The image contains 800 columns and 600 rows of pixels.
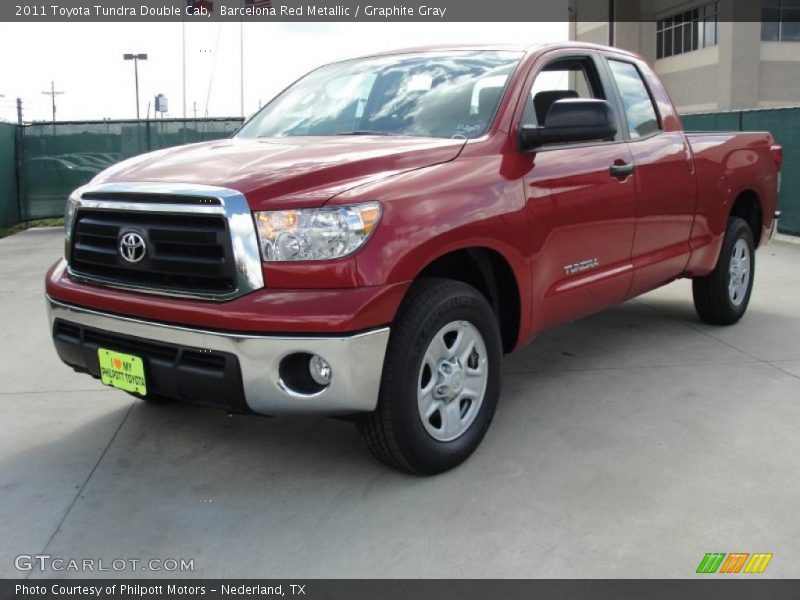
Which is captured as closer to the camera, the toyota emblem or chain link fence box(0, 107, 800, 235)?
the toyota emblem

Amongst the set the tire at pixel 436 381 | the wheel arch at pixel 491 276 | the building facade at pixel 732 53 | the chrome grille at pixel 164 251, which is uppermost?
the building facade at pixel 732 53

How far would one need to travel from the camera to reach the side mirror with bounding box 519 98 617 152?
3846mm

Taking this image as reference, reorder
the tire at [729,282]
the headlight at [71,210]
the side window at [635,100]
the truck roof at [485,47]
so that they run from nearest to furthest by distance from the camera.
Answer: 1. the headlight at [71,210]
2. the truck roof at [485,47]
3. the side window at [635,100]
4. the tire at [729,282]

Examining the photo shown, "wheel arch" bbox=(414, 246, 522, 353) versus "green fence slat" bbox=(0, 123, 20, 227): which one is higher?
"green fence slat" bbox=(0, 123, 20, 227)

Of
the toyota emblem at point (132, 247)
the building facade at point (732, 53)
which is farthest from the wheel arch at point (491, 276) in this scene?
the building facade at point (732, 53)

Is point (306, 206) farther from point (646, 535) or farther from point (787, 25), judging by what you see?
point (787, 25)

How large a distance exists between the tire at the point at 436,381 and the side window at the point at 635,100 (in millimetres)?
2027

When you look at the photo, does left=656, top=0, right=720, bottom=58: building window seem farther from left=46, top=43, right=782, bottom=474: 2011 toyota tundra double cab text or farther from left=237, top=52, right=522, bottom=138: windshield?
left=237, top=52, right=522, bottom=138: windshield

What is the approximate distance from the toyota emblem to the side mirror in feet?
5.80

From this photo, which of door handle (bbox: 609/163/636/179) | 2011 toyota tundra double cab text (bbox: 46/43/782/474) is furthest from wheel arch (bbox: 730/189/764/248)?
door handle (bbox: 609/163/636/179)

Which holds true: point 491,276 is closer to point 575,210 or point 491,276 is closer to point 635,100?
point 575,210

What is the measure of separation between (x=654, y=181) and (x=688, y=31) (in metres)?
39.0

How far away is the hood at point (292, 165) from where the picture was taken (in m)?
3.17

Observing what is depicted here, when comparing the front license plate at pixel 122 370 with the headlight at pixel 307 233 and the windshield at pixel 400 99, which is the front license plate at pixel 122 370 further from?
the windshield at pixel 400 99
